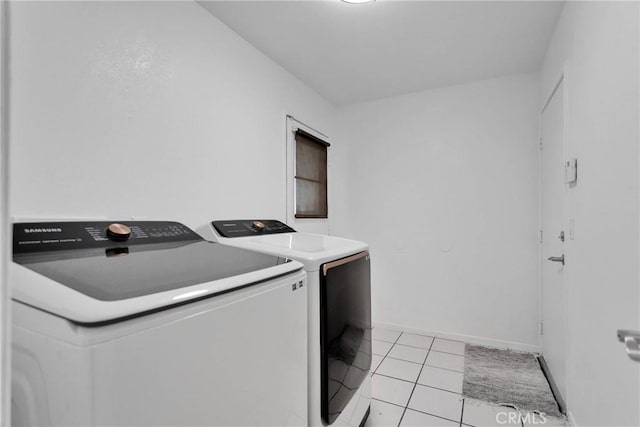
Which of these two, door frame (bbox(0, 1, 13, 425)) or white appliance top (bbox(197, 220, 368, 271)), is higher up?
door frame (bbox(0, 1, 13, 425))

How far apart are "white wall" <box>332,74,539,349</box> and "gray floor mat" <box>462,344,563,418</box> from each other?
255mm

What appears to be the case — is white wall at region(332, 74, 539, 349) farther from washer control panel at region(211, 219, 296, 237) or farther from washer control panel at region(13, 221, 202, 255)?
washer control panel at region(13, 221, 202, 255)

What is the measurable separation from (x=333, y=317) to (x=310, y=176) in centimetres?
197

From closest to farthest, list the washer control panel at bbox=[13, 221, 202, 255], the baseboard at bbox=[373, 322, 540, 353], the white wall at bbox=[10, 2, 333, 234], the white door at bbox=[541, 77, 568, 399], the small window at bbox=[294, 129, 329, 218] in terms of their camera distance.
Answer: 1. the washer control panel at bbox=[13, 221, 202, 255]
2. the white wall at bbox=[10, 2, 333, 234]
3. the white door at bbox=[541, 77, 568, 399]
4. the baseboard at bbox=[373, 322, 540, 353]
5. the small window at bbox=[294, 129, 329, 218]

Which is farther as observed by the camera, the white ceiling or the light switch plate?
the white ceiling

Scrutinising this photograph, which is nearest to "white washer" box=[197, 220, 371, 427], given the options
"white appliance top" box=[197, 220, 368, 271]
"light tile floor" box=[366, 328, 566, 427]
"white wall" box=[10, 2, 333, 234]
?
"white appliance top" box=[197, 220, 368, 271]

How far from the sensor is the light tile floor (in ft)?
6.17

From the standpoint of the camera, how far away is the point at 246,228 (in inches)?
75.7

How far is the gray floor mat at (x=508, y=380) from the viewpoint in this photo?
2011 mm

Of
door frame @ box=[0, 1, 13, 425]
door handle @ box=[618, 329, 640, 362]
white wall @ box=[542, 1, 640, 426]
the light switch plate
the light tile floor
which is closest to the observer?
door frame @ box=[0, 1, 13, 425]

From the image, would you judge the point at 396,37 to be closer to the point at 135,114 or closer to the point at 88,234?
the point at 135,114

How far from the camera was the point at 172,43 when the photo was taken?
169 cm

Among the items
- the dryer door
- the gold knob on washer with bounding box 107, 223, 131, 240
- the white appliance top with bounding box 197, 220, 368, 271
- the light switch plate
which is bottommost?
the dryer door

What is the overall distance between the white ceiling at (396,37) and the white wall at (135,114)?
0.26 meters
